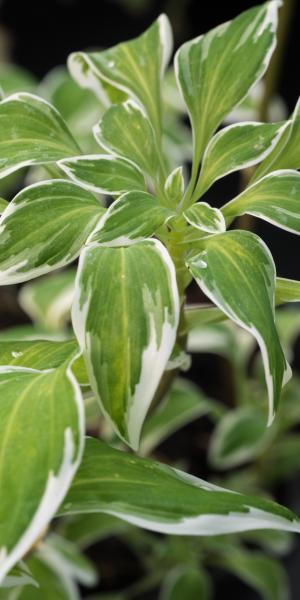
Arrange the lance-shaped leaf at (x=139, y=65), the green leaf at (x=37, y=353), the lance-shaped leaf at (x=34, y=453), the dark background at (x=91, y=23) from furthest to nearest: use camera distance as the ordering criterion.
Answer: the dark background at (x=91, y=23) < the lance-shaped leaf at (x=139, y=65) < the green leaf at (x=37, y=353) < the lance-shaped leaf at (x=34, y=453)

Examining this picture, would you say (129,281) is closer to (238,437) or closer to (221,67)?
(221,67)

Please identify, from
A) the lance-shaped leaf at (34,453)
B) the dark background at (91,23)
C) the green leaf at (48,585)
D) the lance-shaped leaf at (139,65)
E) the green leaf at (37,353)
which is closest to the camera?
the lance-shaped leaf at (34,453)

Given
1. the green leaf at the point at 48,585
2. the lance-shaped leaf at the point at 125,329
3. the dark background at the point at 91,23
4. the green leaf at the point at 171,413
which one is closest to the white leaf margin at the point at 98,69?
the lance-shaped leaf at the point at 125,329

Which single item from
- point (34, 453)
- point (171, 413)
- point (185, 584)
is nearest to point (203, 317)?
point (34, 453)

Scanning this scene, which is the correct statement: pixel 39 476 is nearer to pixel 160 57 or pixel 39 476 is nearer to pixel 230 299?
pixel 230 299

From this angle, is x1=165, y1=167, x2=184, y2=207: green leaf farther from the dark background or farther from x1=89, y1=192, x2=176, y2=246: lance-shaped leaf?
the dark background

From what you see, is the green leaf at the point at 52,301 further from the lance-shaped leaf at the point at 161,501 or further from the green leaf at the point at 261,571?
the lance-shaped leaf at the point at 161,501

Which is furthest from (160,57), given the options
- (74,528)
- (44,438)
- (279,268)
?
(279,268)
